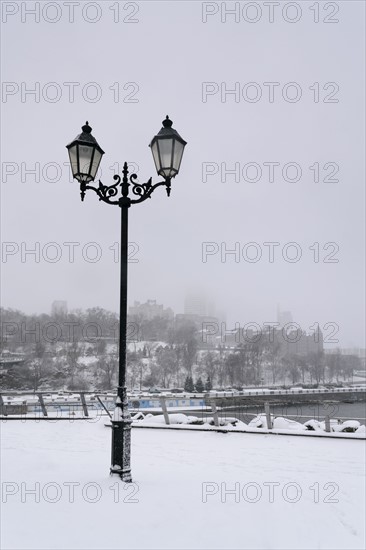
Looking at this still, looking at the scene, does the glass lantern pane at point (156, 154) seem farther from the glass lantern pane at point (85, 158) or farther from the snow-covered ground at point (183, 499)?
the snow-covered ground at point (183, 499)

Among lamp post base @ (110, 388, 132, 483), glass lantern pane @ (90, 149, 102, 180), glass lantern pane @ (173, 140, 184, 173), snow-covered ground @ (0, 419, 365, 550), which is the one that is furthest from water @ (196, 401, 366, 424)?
glass lantern pane @ (90, 149, 102, 180)

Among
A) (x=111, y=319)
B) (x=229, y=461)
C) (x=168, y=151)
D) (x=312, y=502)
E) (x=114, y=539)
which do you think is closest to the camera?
(x=114, y=539)

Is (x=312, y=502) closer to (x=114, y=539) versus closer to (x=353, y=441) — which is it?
(x=114, y=539)

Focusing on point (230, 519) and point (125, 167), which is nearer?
point (230, 519)

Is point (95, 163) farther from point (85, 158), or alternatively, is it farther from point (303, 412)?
point (303, 412)

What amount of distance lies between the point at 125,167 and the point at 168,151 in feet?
2.35

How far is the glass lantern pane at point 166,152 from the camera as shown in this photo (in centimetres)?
628

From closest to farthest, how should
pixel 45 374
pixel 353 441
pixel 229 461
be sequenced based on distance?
pixel 229 461
pixel 353 441
pixel 45 374

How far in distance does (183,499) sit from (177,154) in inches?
176

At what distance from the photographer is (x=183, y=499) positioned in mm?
5148

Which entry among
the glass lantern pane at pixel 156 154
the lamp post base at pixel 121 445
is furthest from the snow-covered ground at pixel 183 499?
the glass lantern pane at pixel 156 154

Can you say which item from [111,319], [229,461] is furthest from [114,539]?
[111,319]

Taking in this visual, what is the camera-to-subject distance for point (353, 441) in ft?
35.3

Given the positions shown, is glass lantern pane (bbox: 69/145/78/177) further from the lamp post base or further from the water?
the water
